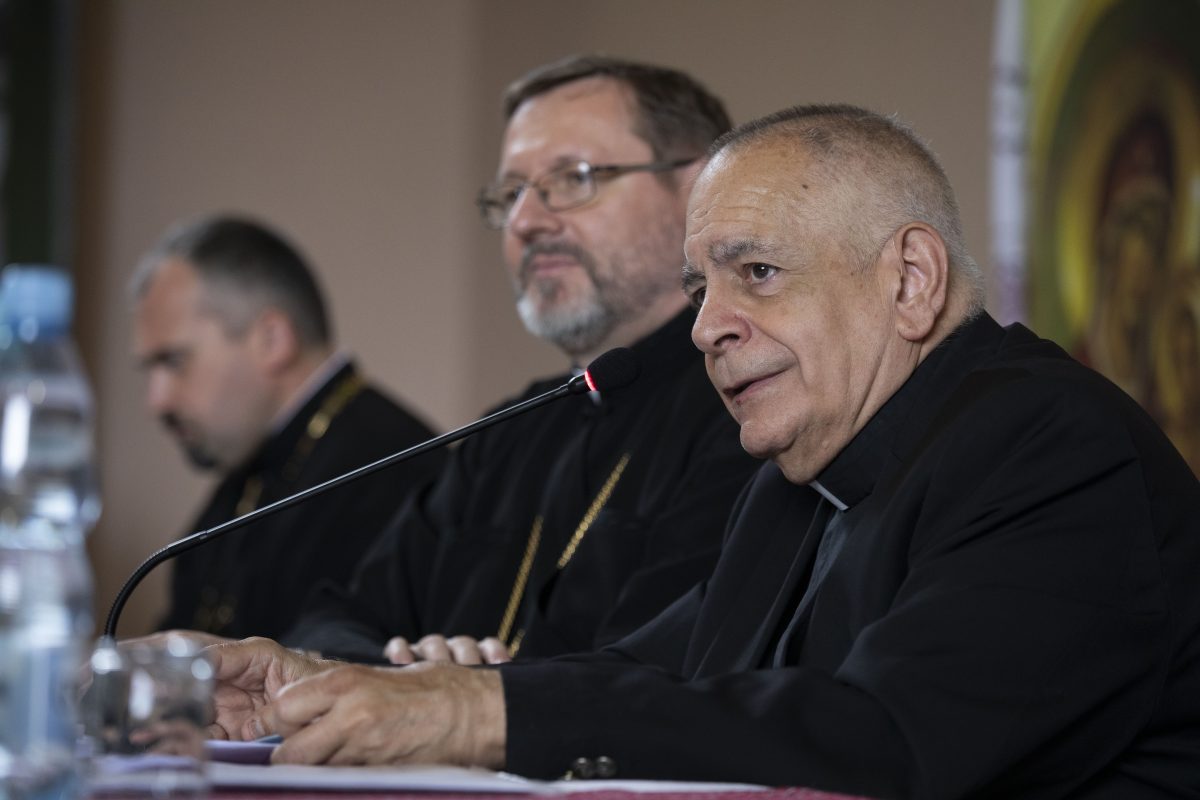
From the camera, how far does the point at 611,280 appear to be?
3.86m

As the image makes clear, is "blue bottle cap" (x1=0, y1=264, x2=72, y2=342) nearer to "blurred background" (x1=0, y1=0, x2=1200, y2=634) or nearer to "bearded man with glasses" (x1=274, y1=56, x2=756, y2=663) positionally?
"bearded man with glasses" (x1=274, y1=56, x2=756, y2=663)

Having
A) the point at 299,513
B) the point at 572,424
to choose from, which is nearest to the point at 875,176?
the point at 572,424

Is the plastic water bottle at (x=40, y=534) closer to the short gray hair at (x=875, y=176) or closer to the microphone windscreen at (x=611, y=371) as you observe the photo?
the microphone windscreen at (x=611, y=371)

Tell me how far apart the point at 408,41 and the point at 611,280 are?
12.2ft

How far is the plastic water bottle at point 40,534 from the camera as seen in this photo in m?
1.47

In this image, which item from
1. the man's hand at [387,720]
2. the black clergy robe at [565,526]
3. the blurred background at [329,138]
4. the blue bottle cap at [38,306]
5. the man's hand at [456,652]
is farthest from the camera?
the blurred background at [329,138]

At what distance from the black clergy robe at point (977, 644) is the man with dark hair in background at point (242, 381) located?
3.17 meters

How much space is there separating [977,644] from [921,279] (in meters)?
0.71

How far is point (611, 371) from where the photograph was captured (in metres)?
2.56

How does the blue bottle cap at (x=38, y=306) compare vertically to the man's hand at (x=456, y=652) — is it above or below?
above

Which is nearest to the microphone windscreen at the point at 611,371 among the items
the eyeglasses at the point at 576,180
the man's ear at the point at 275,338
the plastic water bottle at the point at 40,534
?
the plastic water bottle at the point at 40,534

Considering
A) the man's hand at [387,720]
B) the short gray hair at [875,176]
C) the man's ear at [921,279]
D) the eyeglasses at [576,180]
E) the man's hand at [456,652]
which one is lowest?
the man's hand at [456,652]

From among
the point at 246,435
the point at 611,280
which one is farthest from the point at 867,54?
the point at 246,435

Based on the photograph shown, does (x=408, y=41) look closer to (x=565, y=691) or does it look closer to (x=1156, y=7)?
(x=1156, y=7)
